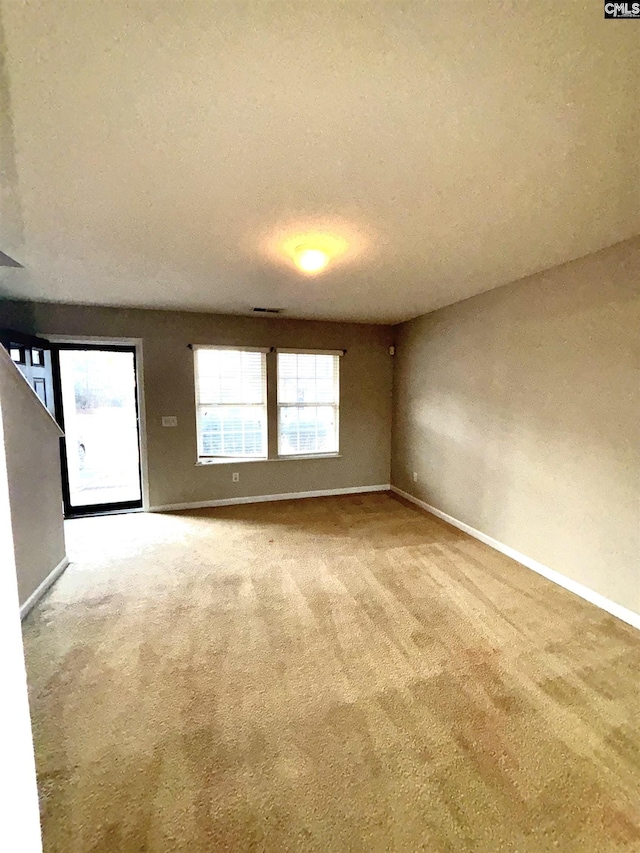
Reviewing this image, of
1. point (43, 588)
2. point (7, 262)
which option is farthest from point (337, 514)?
point (7, 262)

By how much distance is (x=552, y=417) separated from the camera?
8.89 feet

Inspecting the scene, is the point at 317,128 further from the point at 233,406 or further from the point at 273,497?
the point at 273,497

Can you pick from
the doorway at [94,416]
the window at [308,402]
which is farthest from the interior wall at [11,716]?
the window at [308,402]

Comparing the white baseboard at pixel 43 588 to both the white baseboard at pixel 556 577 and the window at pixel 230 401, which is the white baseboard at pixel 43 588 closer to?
the window at pixel 230 401

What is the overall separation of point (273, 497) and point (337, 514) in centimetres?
102

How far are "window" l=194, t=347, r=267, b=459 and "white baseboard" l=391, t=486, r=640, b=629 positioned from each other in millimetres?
2607

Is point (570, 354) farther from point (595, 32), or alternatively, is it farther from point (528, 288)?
point (595, 32)

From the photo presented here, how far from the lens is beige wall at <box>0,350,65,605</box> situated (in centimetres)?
230

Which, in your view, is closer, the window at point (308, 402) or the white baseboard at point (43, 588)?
the white baseboard at point (43, 588)

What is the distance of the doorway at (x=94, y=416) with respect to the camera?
13.3 ft

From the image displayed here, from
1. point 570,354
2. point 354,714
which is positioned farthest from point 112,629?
point 570,354

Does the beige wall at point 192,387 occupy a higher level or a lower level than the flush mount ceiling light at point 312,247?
lower

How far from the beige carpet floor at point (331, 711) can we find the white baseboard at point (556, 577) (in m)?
0.08

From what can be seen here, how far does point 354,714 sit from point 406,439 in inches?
139
